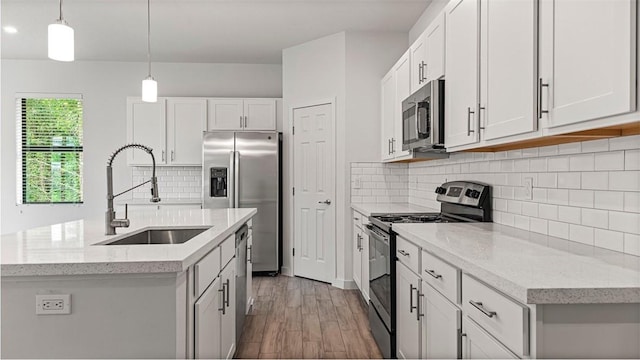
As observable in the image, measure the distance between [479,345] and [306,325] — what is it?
6.97 ft

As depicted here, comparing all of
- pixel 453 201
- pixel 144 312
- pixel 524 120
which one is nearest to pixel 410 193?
pixel 453 201

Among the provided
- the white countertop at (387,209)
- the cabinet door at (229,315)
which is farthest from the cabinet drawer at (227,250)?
the white countertop at (387,209)

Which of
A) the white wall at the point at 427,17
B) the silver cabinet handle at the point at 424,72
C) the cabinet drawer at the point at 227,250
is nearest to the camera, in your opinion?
the cabinet drawer at the point at 227,250

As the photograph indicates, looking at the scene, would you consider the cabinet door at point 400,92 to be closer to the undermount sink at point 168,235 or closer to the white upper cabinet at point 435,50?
the white upper cabinet at point 435,50

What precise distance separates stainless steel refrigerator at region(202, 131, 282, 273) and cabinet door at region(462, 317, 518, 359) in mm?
3681

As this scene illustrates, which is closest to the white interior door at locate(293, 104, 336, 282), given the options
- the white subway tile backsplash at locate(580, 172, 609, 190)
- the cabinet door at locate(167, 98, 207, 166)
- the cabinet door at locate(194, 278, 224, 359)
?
the cabinet door at locate(167, 98, 207, 166)

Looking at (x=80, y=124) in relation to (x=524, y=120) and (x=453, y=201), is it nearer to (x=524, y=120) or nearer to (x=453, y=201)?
(x=453, y=201)

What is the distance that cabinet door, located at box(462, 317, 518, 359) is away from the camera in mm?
1202

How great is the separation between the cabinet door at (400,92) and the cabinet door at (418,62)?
0.37ft

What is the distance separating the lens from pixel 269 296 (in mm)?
4098

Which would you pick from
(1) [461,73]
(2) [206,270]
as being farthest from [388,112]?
(2) [206,270]

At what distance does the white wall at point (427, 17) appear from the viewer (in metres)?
3.51

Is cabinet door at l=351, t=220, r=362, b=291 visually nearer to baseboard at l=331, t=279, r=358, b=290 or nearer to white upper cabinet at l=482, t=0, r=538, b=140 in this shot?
baseboard at l=331, t=279, r=358, b=290

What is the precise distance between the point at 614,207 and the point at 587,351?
28.1 inches
